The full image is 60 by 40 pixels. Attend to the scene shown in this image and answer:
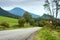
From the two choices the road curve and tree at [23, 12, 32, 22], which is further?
tree at [23, 12, 32, 22]

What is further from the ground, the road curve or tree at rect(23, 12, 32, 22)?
the road curve

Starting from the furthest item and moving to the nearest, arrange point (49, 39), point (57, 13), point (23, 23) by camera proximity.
Answer: point (23, 23) → point (57, 13) → point (49, 39)

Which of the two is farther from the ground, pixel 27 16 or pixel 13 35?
pixel 13 35

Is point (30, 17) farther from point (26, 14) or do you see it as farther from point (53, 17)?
point (53, 17)

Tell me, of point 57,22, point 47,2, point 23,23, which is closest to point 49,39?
point 57,22

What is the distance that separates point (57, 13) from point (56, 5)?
7.43ft

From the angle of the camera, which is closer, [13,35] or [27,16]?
[13,35]

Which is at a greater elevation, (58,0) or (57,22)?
(58,0)

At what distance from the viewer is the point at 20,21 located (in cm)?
9994

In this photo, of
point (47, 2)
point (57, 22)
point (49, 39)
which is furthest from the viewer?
point (47, 2)

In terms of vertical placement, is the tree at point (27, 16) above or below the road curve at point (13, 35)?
below

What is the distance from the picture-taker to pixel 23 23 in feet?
328

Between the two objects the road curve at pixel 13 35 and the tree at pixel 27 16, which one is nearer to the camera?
the road curve at pixel 13 35

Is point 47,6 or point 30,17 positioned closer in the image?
point 47,6
